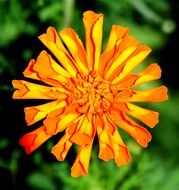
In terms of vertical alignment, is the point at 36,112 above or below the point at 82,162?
above

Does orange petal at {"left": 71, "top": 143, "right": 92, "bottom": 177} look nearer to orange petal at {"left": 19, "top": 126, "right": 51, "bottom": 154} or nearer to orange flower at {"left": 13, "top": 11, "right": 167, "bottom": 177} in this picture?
orange flower at {"left": 13, "top": 11, "right": 167, "bottom": 177}

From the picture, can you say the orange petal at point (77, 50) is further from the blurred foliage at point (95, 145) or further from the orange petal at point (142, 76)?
the blurred foliage at point (95, 145)

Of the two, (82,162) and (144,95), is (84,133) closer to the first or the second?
(82,162)

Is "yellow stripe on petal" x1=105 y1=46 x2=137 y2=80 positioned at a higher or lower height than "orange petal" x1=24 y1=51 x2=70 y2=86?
lower

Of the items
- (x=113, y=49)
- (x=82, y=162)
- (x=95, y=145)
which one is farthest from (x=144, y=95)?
(x=95, y=145)

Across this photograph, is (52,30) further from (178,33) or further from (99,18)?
(178,33)

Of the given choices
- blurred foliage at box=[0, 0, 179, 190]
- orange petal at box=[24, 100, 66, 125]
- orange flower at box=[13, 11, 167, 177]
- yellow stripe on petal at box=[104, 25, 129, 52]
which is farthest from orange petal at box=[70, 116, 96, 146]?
blurred foliage at box=[0, 0, 179, 190]

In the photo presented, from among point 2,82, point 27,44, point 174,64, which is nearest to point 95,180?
point 2,82
